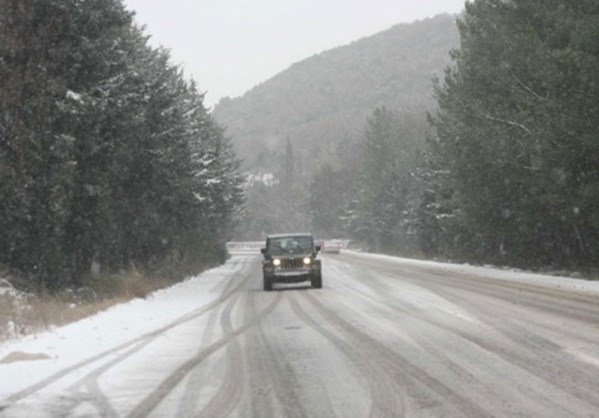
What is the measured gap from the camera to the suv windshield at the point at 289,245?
2534cm

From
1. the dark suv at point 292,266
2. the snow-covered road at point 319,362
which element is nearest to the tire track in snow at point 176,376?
the snow-covered road at point 319,362

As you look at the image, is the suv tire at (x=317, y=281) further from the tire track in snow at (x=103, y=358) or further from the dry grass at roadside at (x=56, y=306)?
the tire track in snow at (x=103, y=358)

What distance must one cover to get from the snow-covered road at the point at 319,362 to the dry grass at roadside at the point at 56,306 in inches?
22.5

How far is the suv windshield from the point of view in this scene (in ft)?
83.1

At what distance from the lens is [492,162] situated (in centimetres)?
3153

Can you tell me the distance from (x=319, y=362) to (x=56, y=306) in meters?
8.53

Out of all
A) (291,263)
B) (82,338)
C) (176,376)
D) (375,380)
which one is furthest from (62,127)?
(375,380)

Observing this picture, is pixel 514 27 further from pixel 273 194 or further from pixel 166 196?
pixel 273 194

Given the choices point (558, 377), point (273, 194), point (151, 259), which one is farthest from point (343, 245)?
point (558, 377)

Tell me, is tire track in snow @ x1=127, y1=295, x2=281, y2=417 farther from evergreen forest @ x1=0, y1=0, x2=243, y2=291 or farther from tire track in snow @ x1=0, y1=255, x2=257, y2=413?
evergreen forest @ x1=0, y1=0, x2=243, y2=291

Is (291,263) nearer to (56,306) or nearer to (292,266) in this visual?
(292,266)

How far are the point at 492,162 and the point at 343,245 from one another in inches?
3912

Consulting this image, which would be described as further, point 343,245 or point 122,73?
point 343,245

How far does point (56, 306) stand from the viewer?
15750 millimetres
